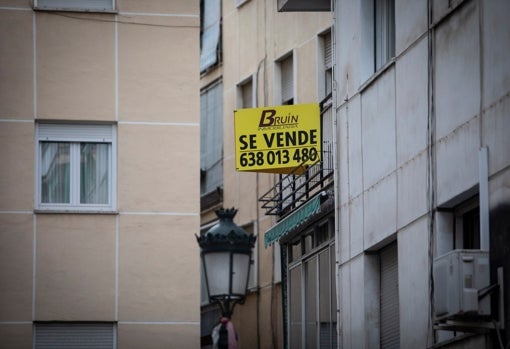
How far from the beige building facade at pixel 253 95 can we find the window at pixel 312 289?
815mm

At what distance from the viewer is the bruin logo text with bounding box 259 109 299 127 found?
90.4ft

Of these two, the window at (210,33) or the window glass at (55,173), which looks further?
the window at (210,33)

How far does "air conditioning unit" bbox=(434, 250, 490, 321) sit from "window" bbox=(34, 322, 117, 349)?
10.2 metres

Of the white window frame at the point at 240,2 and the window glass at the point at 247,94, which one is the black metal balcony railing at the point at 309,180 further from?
the white window frame at the point at 240,2

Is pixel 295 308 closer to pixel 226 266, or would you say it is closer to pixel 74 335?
pixel 74 335

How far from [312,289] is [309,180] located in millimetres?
2349

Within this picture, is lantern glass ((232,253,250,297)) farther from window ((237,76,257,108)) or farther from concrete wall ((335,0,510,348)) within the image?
window ((237,76,257,108))

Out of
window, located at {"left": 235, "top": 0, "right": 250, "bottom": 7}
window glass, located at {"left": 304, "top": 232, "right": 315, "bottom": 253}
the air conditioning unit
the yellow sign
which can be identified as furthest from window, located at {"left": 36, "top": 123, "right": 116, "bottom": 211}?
window, located at {"left": 235, "top": 0, "right": 250, "bottom": 7}

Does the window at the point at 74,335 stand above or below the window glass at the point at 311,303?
below

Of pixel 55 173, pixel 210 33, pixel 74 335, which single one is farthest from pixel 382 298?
pixel 210 33

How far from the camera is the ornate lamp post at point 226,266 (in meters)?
19.9

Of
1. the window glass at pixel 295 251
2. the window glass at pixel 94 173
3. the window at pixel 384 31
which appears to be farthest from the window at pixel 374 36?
the window glass at pixel 295 251

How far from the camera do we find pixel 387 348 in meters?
20.7

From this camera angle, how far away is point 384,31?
70.4 feet
